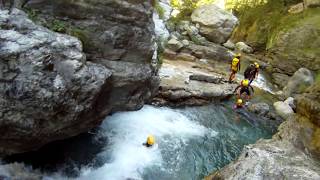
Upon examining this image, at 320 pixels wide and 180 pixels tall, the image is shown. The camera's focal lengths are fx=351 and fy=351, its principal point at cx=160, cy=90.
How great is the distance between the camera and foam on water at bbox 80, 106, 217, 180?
10.8m

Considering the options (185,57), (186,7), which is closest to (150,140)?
(185,57)

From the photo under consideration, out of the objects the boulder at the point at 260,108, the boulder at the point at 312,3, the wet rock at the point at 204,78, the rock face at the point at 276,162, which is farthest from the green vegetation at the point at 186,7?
the rock face at the point at 276,162

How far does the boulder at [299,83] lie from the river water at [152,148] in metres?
6.02

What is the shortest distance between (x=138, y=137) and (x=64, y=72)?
490 centimetres

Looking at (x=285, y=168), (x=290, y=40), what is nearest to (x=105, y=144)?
(x=285, y=168)

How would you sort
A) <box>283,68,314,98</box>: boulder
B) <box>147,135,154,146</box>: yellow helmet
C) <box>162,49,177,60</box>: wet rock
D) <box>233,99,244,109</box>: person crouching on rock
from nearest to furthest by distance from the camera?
<box>147,135,154,146</box>: yellow helmet
<box>233,99,244,109</box>: person crouching on rock
<box>283,68,314,98</box>: boulder
<box>162,49,177,60</box>: wet rock

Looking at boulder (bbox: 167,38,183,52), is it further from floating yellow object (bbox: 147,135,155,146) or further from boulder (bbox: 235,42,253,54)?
floating yellow object (bbox: 147,135,155,146)

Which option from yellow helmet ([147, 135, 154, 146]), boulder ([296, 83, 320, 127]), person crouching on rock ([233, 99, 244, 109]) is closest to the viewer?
boulder ([296, 83, 320, 127])

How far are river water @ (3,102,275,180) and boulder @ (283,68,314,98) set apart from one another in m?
6.02

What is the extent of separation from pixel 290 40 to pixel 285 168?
21055 millimetres

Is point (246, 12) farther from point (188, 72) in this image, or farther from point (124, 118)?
point (124, 118)

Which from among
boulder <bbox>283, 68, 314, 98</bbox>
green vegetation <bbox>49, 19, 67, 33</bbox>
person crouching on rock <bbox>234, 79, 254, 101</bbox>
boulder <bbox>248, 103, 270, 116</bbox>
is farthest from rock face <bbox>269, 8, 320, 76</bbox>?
green vegetation <bbox>49, 19, 67, 33</bbox>

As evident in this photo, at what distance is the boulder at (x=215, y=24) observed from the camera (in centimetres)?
2861

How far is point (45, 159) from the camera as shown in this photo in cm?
1019
